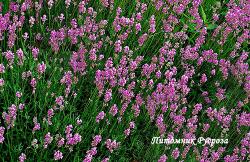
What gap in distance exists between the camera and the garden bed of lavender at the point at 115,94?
2.64 metres

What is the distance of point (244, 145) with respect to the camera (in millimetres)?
2865

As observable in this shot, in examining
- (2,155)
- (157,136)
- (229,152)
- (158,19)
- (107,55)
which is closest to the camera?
(2,155)

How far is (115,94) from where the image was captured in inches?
121

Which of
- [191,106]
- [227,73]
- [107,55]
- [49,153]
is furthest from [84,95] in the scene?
[227,73]

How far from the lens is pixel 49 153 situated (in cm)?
265

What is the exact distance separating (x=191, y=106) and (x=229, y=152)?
48cm

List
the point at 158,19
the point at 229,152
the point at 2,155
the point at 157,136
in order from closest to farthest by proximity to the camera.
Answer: the point at 2,155, the point at 157,136, the point at 229,152, the point at 158,19

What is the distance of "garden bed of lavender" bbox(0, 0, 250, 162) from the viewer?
264 cm

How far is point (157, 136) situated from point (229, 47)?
142 centimetres

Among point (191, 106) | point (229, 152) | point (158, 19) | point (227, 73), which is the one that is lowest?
point (229, 152)

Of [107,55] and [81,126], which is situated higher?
[107,55]

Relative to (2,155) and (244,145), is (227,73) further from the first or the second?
(2,155)

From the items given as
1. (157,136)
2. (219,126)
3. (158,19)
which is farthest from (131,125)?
(158,19)

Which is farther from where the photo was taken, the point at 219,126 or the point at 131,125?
the point at 219,126
